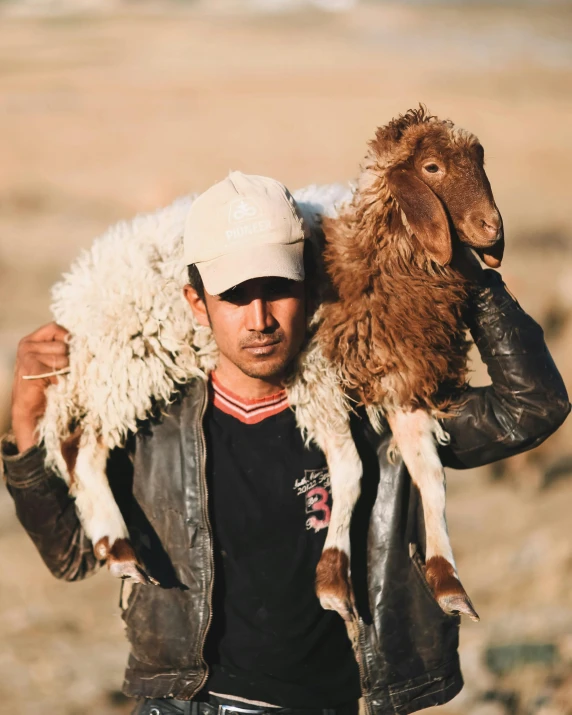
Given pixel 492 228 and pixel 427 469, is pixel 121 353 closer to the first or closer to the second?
pixel 427 469

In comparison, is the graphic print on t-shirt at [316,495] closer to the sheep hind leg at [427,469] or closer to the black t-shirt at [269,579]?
the black t-shirt at [269,579]

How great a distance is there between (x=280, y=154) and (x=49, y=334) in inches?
750

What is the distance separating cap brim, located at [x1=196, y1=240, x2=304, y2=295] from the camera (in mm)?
2559

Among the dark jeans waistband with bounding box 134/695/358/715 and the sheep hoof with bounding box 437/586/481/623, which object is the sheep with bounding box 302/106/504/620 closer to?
the sheep hoof with bounding box 437/586/481/623

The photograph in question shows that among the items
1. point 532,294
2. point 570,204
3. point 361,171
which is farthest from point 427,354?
point 570,204

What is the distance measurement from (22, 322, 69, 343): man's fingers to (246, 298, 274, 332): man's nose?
2.26 ft

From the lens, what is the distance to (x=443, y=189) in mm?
2596

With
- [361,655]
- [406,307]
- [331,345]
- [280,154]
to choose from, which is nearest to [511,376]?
[406,307]

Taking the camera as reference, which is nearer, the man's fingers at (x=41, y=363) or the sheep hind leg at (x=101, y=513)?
the sheep hind leg at (x=101, y=513)

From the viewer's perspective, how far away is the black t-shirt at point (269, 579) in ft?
8.89

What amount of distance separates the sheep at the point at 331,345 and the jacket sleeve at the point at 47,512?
0.21ft

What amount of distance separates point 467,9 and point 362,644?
1996 inches

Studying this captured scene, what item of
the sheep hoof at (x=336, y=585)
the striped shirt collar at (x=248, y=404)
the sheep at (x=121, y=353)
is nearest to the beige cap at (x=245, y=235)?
the sheep at (x=121, y=353)

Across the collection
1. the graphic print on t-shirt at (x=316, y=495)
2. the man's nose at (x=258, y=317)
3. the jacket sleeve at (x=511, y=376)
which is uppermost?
the man's nose at (x=258, y=317)
